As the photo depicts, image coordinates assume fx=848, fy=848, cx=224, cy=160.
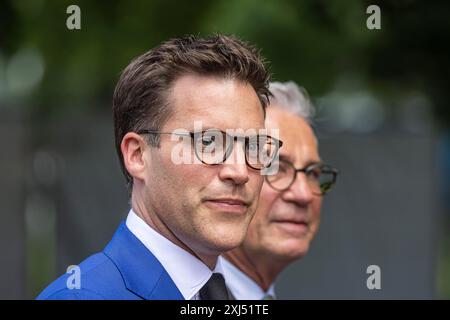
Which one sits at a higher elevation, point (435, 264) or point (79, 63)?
point (79, 63)

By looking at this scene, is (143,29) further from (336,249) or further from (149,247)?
(149,247)

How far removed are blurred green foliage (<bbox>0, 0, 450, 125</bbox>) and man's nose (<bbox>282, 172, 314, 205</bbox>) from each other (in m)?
3.95

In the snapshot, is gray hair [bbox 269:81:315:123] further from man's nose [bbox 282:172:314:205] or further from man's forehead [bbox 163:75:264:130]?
man's forehead [bbox 163:75:264:130]

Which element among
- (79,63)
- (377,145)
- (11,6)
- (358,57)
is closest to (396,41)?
(358,57)

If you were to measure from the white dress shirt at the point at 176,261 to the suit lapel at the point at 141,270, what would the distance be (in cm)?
2

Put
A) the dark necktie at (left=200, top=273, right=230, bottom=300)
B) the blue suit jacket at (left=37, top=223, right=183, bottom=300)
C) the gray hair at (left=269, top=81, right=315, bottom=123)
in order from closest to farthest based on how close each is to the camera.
A: 1. the blue suit jacket at (left=37, top=223, right=183, bottom=300)
2. the dark necktie at (left=200, top=273, right=230, bottom=300)
3. the gray hair at (left=269, top=81, right=315, bottom=123)

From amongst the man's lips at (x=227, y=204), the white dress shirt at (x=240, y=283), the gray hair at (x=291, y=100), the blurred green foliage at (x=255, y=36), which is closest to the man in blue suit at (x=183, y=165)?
the man's lips at (x=227, y=204)

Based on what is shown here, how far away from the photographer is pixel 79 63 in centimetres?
848

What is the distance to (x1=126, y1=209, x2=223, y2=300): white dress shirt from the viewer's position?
246 centimetres

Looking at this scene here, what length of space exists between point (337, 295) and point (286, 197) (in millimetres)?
3293

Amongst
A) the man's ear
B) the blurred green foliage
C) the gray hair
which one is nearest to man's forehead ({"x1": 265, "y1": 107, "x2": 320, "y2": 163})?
the gray hair

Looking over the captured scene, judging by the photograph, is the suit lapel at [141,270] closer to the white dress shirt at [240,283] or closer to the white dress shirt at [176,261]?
the white dress shirt at [176,261]

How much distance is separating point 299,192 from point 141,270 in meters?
1.29

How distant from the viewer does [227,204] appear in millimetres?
2389
